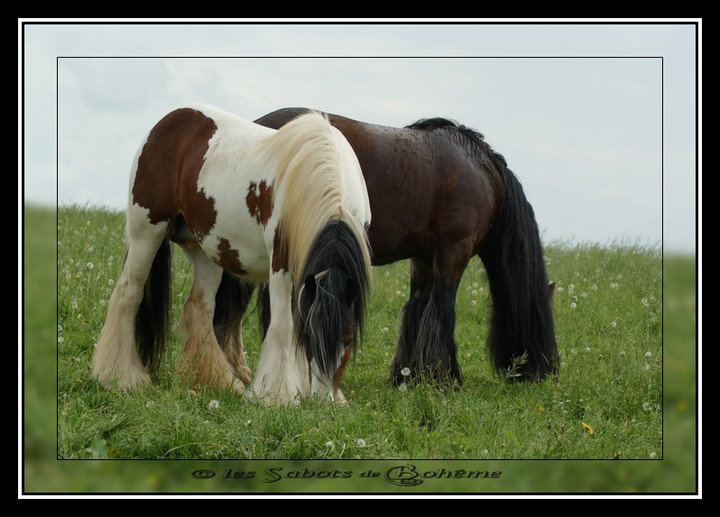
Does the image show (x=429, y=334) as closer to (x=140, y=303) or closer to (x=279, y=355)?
(x=279, y=355)

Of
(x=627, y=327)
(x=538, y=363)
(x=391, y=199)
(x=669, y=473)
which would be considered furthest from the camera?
(x=627, y=327)

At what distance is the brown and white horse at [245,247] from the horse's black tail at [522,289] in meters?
1.89

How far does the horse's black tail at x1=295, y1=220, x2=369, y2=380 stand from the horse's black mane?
7.99ft

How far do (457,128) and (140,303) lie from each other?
11.4 feet

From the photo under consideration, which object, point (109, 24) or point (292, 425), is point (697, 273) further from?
point (109, 24)

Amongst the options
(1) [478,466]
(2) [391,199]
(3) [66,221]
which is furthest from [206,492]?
(3) [66,221]

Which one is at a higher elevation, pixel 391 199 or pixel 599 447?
pixel 391 199

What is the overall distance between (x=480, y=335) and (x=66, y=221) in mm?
5609

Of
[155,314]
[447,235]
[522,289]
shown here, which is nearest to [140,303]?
[155,314]

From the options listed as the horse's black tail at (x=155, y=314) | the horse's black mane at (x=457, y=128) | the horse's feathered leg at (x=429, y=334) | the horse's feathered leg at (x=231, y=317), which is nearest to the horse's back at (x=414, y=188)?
the horse's black mane at (x=457, y=128)

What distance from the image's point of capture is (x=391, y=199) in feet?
23.0

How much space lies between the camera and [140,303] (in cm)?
732

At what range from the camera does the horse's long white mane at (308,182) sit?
18.4 feet

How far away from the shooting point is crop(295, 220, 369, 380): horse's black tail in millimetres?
5309
